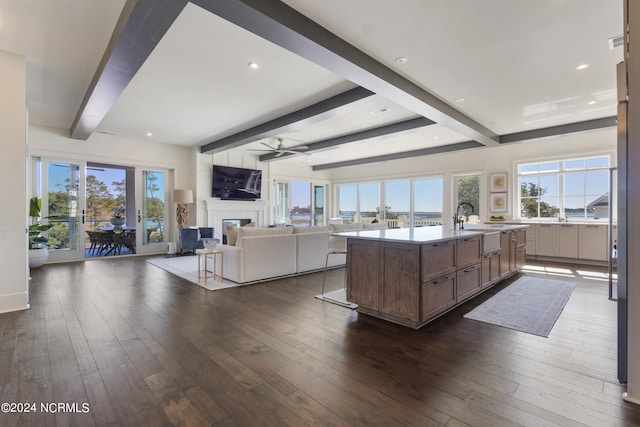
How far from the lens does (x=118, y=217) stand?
8.16 meters

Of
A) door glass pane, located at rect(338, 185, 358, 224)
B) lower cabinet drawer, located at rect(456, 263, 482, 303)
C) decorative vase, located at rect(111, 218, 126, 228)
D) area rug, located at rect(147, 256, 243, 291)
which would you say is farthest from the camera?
door glass pane, located at rect(338, 185, 358, 224)

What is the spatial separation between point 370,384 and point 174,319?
2161mm

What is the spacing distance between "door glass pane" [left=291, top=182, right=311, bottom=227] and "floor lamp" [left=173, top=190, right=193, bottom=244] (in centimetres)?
388

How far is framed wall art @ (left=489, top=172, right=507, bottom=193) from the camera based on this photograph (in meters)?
7.67

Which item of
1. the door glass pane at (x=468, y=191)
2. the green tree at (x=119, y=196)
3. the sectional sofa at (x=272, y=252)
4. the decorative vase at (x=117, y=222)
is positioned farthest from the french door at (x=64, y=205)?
the door glass pane at (x=468, y=191)

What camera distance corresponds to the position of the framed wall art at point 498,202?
7.66 metres

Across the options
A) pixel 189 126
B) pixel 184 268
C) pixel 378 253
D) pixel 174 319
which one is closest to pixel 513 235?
pixel 378 253

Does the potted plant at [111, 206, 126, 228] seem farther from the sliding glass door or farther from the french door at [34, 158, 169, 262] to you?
the sliding glass door

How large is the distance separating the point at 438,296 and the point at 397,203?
738 centimetres

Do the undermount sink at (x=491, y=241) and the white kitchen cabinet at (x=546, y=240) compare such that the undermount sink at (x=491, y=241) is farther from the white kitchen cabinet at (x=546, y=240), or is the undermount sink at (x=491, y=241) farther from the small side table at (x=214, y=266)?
the small side table at (x=214, y=266)

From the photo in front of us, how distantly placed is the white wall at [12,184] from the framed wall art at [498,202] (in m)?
9.06

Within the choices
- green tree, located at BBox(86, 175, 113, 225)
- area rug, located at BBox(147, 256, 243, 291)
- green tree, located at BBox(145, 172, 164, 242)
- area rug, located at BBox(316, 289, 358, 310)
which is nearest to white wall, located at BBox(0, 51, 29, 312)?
area rug, located at BBox(147, 256, 243, 291)

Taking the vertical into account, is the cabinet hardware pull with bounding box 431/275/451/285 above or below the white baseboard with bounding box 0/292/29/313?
above

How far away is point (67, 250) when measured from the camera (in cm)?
657
